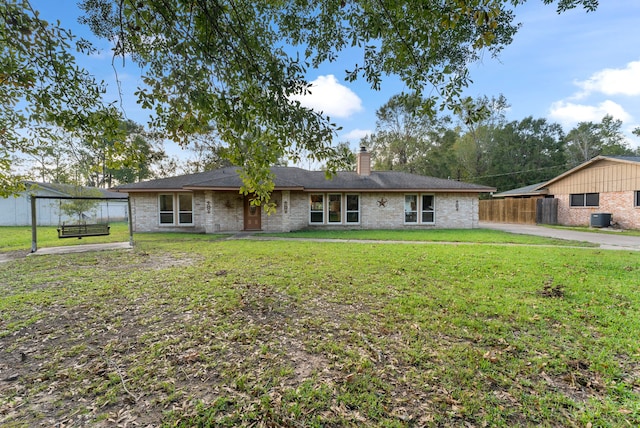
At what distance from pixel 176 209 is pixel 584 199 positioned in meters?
25.6

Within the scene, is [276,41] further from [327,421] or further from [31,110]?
[327,421]

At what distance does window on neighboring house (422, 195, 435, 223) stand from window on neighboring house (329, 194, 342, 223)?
5.00 m

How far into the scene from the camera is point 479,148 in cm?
3566

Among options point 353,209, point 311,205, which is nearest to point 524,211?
point 353,209

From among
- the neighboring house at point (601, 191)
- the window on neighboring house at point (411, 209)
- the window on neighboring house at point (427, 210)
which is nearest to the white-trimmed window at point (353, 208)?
the window on neighboring house at point (411, 209)

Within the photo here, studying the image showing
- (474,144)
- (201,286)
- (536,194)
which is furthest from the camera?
(474,144)

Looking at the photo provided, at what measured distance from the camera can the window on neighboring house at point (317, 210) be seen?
16.5 metres

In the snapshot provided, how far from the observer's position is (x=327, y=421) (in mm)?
2078

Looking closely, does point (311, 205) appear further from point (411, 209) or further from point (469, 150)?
point (469, 150)

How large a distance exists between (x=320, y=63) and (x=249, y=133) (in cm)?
194

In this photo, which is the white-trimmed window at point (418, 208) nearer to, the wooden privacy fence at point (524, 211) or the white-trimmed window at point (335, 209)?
the white-trimmed window at point (335, 209)

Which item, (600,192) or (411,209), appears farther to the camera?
(600,192)

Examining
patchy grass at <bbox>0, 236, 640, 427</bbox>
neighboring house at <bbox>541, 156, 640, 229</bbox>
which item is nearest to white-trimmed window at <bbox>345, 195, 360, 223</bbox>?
patchy grass at <bbox>0, 236, 640, 427</bbox>

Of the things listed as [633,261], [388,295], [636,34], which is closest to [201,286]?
[388,295]
